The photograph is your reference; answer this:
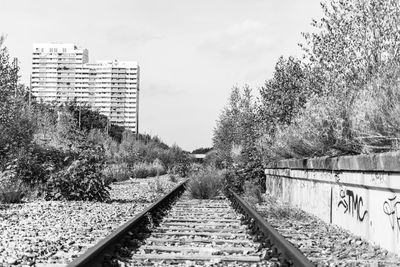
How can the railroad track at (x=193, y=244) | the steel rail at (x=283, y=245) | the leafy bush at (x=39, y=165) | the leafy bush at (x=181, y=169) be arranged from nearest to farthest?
the steel rail at (x=283, y=245) < the railroad track at (x=193, y=244) < the leafy bush at (x=39, y=165) < the leafy bush at (x=181, y=169)

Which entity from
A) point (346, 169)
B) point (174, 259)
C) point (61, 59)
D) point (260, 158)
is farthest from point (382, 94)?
point (61, 59)

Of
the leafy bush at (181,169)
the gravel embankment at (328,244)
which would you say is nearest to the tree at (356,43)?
the gravel embankment at (328,244)

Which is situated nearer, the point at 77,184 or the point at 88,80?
the point at 77,184

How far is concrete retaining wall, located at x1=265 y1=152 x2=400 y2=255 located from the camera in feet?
21.1

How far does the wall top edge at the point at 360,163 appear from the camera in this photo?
6246mm

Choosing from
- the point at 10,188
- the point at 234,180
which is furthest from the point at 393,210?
the point at 234,180

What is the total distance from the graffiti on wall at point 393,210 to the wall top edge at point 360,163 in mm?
361

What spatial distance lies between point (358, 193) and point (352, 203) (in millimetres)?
336

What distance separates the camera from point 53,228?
8570mm

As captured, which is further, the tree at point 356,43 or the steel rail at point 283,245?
the tree at point 356,43

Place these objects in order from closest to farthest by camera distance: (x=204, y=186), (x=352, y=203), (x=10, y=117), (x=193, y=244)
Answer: (x=193, y=244) → (x=352, y=203) → (x=204, y=186) → (x=10, y=117)

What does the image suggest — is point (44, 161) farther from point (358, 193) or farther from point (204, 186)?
point (358, 193)

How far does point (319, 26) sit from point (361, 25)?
163 cm

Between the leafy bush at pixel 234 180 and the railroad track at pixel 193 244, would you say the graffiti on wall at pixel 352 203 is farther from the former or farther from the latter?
the leafy bush at pixel 234 180
